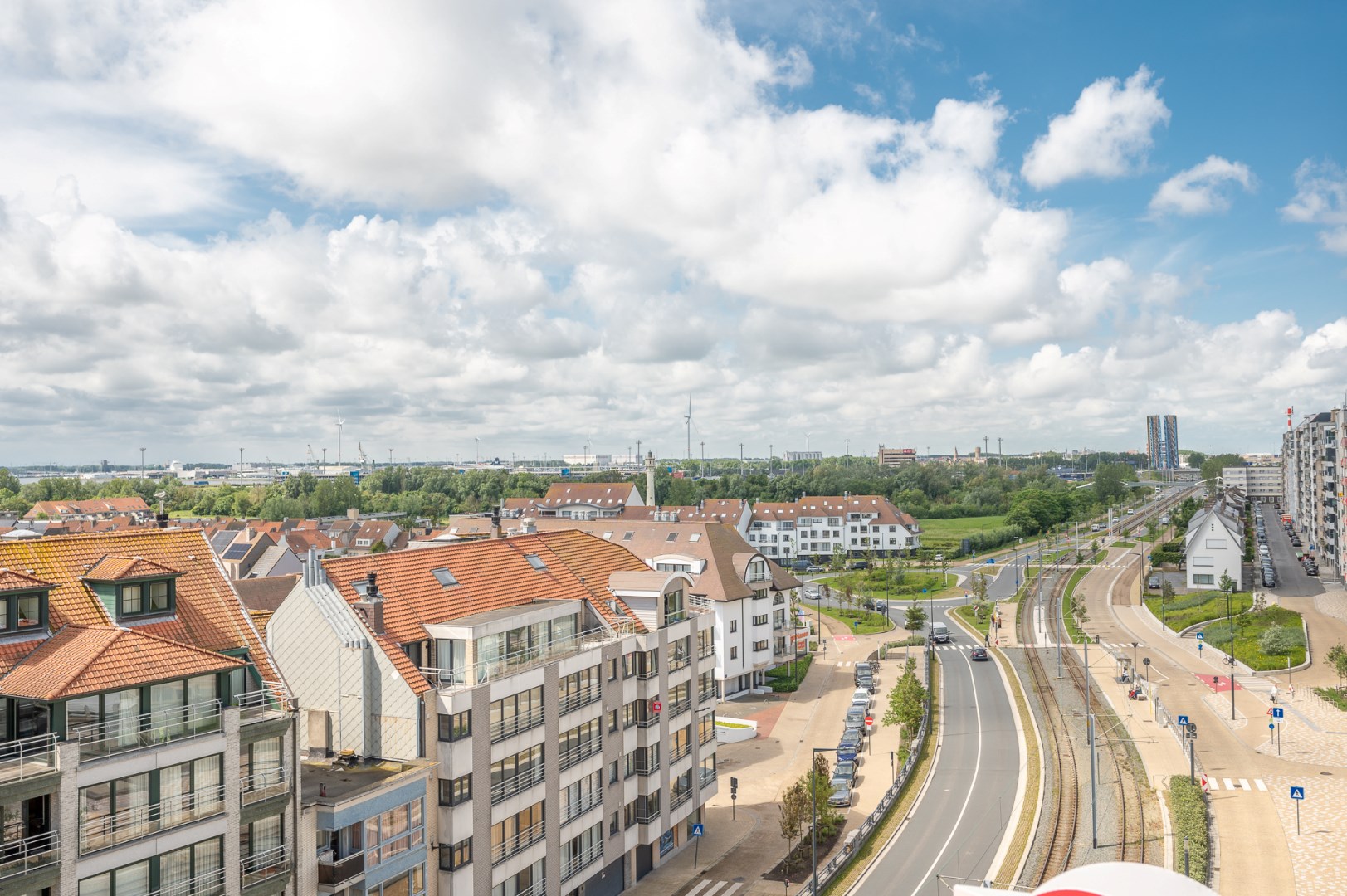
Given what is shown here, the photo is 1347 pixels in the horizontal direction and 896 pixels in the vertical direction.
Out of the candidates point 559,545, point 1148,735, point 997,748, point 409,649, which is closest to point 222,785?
point 409,649

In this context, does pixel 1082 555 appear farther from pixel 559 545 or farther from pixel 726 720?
pixel 559 545

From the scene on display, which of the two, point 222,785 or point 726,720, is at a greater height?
point 222,785

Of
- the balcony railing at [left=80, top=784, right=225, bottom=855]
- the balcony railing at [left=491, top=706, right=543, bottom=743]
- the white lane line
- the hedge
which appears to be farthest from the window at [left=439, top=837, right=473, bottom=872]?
the hedge

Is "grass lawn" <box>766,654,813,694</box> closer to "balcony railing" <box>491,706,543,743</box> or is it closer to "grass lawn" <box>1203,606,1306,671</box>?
"grass lawn" <box>1203,606,1306,671</box>

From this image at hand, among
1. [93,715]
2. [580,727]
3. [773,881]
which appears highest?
[93,715]

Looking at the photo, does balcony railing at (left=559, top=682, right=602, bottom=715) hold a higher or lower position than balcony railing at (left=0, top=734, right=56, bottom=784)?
lower

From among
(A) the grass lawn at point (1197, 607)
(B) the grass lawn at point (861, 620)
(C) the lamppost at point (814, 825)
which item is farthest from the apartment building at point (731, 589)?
(A) the grass lawn at point (1197, 607)

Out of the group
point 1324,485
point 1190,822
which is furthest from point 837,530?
point 1190,822
